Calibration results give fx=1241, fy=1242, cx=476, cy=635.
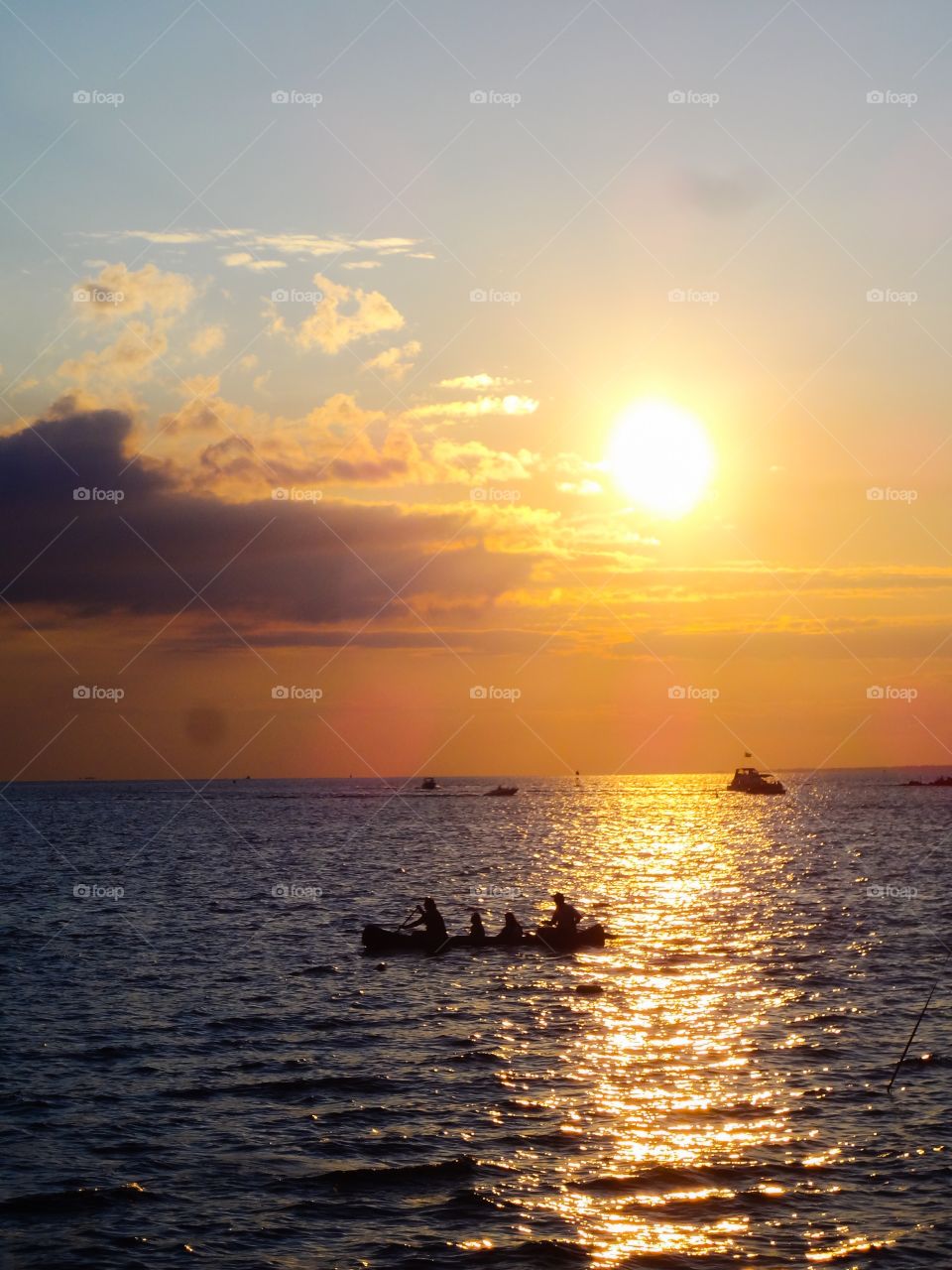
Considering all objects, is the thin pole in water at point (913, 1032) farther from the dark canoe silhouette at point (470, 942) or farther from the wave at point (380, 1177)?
the dark canoe silhouette at point (470, 942)

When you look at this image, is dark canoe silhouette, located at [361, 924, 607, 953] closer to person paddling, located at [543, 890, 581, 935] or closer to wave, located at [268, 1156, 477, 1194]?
person paddling, located at [543, 890, 581, 935]

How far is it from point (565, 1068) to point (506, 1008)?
26.3 ft

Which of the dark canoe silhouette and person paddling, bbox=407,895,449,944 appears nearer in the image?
the dark canoe silhouette

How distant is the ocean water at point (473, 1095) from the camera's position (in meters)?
22.2

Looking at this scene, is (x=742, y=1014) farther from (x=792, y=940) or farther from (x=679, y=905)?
(x=679, y=905)

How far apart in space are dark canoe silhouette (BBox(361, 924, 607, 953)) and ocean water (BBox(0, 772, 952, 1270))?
3.90 ft

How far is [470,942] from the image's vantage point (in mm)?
52719

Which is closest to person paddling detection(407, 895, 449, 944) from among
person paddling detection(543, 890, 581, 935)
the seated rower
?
the seated rower

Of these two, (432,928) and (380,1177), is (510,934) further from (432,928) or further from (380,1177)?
(380,1177)

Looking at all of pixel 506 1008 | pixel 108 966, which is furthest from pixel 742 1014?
pixel 108 966

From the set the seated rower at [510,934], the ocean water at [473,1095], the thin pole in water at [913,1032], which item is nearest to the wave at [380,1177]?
the ocean water at [473,1095]

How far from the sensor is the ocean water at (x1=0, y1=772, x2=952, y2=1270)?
875 inches

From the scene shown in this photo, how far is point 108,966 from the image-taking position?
5003 cm

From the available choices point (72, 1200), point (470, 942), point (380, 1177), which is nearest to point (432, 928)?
point (470, 942)
